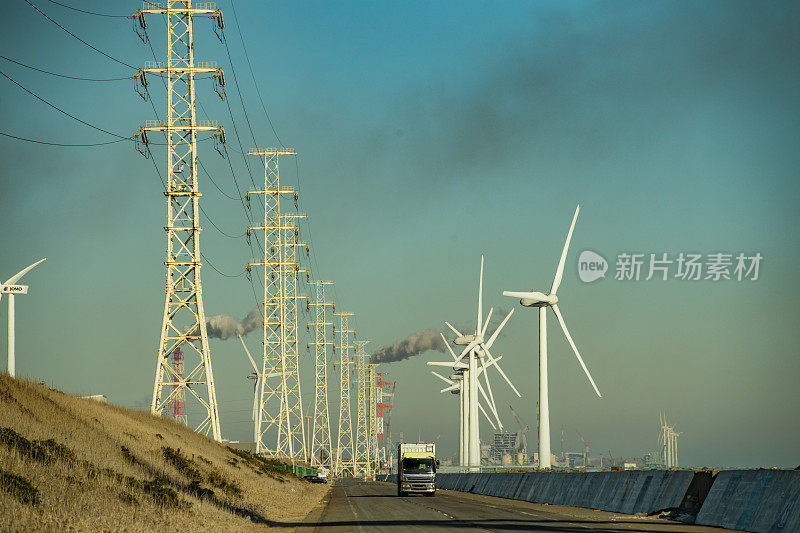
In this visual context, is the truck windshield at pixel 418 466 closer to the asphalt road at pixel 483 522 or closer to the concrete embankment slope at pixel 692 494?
the concrete embankment slope at pixel 692 494

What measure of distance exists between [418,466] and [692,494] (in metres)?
35.4

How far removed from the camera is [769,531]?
25.1m

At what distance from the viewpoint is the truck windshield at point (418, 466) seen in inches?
2611

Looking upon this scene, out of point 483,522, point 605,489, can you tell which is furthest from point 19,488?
point 605,489

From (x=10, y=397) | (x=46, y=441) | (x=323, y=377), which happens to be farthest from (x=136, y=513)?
(x=323, y=377)

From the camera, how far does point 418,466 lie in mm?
66500

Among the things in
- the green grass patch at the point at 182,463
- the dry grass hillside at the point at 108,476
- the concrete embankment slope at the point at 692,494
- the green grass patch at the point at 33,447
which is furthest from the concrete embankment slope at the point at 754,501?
the green grass patch at the point at 182,463

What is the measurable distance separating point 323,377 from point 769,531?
11905 cm

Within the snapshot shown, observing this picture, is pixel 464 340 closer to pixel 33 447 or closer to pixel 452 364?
pixel 452 364

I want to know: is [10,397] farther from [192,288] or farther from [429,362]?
[429,362]

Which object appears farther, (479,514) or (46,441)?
(479,514)

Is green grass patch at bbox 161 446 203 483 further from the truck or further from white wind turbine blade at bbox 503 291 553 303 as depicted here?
white wind turbine blade at bbox 503 291 553 303

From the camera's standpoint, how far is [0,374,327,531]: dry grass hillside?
22464 mm

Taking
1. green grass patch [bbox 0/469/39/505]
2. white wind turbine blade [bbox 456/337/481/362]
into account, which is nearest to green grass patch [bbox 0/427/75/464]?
green grass patch [bbox 0/469/39/505]
